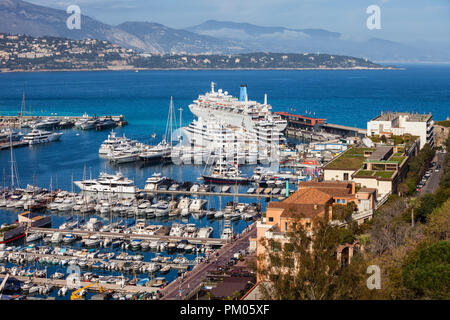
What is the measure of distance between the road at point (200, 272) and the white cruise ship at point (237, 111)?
2318cm

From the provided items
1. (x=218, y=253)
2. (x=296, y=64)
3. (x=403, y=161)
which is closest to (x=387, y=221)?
(x=218, y=253)

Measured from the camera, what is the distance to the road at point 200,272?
47.0 feet

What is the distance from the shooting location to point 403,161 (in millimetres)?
23188

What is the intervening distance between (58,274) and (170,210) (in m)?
7.74

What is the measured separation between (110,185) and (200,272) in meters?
12.6

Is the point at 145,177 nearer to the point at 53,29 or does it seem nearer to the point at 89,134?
the point at 89,134

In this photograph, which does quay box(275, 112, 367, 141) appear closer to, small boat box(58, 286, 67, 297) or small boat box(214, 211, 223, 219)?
small boat box(214, 211, 223, 219)

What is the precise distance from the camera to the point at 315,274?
25.2 ft

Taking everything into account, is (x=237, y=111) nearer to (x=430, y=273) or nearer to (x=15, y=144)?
(x=15, y=144)

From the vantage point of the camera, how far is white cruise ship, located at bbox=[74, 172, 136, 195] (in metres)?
27.2

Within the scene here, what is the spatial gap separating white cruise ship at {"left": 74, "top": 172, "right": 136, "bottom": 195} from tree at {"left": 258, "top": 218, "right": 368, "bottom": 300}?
19516mm

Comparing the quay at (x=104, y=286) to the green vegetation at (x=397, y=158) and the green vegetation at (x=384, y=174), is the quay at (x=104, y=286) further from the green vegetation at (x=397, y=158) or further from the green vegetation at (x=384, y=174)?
the green vegetation at (x=397, y=158)

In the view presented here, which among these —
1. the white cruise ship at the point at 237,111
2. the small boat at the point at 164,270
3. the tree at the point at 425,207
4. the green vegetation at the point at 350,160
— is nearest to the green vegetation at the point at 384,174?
the green vegetation at the point at 350,160

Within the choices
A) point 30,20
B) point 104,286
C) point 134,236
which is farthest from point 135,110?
point 30,20
